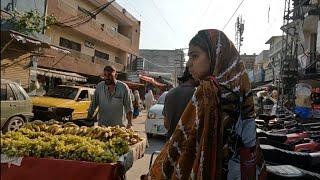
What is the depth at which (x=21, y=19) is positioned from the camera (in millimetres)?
1649

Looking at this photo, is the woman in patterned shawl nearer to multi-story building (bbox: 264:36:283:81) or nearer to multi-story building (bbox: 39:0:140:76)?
multi-story building (bbox: 39:0:140:76)

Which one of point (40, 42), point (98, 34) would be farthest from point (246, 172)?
point (98, 34)

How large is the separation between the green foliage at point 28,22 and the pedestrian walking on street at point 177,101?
2.78 meters

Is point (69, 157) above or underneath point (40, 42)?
underneath

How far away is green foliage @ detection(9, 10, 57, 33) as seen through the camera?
1624 mm

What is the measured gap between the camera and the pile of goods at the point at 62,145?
3266 millimetres

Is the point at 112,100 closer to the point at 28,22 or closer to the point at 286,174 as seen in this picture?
the point at 286,174

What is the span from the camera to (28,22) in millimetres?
1673

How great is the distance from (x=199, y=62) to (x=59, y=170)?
153 cm

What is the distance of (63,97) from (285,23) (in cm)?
1137

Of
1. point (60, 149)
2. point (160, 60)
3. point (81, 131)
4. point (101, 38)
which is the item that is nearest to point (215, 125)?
point (60, 149)

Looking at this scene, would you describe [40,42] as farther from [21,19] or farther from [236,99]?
[236,99]

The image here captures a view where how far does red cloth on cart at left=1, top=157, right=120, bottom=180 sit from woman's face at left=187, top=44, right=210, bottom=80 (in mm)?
1227

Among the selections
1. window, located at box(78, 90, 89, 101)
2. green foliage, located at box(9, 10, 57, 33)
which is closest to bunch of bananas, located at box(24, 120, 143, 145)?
green foliage, located at box(9, 10, 57, 33)
